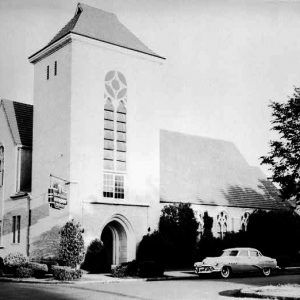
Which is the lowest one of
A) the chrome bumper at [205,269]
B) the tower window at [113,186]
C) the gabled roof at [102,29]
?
the chrome bumper at [205,269]

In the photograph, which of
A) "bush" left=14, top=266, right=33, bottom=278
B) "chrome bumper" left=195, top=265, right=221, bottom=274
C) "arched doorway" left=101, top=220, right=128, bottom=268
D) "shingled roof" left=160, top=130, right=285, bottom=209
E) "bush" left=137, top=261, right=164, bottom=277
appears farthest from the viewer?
"shingled roof" left=160, top=130, right=285, bottom=209

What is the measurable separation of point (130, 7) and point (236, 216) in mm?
29511

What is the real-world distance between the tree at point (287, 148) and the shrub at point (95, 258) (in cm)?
1402

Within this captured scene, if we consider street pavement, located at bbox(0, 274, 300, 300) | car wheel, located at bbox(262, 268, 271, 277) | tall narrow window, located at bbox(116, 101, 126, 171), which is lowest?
street pavement, located at bbox(0, 274, 300, 300)

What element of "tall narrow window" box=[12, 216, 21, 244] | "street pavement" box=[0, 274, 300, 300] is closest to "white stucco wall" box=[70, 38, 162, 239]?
"tall narrow window" box=[12, 216, 21, 244]

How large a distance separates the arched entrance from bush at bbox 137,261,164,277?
17.8 feet

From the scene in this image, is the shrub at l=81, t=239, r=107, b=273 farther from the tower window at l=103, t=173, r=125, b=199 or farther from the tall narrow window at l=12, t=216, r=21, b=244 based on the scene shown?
the tall narrow window at l=12, t=216, r=21, b=244

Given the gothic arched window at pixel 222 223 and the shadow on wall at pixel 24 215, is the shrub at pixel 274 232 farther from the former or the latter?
the shadow on wall at pixel 24 215

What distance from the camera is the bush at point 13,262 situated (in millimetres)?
30441

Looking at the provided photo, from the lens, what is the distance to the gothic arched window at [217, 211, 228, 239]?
4245 cm

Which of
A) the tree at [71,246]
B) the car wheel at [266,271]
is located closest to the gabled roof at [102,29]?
the tree at [71,246]

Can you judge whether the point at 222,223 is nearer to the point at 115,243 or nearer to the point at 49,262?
the point at 115,243

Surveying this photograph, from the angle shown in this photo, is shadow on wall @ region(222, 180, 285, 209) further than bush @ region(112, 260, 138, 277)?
Yes

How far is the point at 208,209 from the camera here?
41938 millimetres
